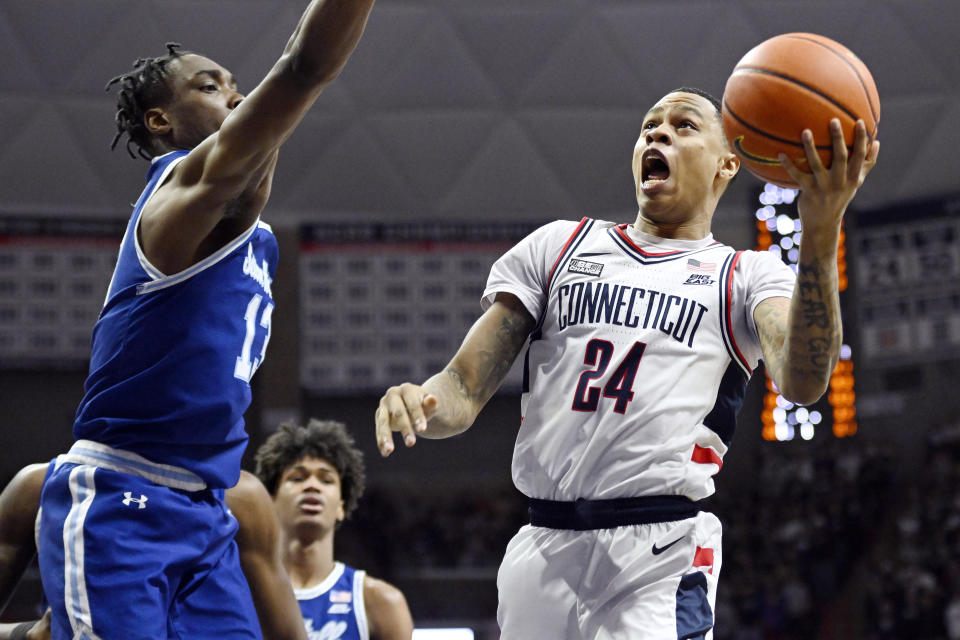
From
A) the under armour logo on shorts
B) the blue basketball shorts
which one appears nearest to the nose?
the blue basketball shorts

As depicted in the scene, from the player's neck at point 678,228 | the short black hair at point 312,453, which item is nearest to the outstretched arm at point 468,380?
the player's neck at point 678,228

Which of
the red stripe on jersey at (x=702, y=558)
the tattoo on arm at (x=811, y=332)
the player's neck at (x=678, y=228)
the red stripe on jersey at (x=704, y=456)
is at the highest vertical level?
the player's neck at (x=678, y=228)

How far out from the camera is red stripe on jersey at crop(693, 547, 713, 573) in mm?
2992

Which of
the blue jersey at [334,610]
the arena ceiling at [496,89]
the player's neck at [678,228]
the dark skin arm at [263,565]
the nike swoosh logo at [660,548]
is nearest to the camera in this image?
the nike swoosh logo at [660,548]

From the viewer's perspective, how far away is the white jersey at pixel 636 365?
2.99m

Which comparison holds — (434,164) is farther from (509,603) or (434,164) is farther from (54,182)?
(509,603)

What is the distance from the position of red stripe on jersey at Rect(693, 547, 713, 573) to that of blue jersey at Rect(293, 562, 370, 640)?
2780 mm

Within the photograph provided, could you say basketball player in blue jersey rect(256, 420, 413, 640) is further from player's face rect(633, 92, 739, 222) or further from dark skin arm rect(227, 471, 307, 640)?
player's face rect(633, 92, 739, 222)

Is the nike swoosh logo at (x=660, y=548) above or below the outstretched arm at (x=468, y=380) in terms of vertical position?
below

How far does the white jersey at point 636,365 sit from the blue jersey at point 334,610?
2.62 meters

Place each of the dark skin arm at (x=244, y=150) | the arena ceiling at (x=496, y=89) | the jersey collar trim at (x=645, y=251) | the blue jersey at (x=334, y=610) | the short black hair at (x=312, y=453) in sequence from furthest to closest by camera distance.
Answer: the arena ceiling at (x=496, y=89) < the short black hair at (x=312, y=453) < the blue jersey at (x=334, y=610) < the jersey collar trim at (x=645, y=251) < the dark skin arm at (x=244, y=150)

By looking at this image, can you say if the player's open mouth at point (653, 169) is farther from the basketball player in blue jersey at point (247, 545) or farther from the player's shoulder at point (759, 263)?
the basketball player in blue jersey at point (247, 545)

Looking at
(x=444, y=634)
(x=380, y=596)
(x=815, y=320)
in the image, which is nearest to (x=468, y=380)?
(x=815, y=320)

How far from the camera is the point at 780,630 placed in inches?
553
